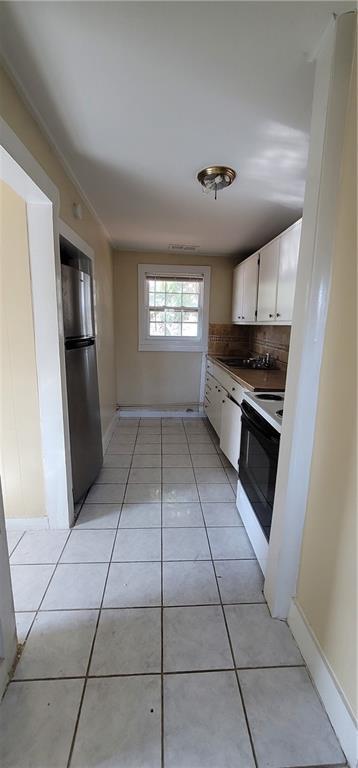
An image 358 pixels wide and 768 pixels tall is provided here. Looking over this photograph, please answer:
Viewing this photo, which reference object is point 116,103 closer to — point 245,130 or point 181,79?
point 181,79

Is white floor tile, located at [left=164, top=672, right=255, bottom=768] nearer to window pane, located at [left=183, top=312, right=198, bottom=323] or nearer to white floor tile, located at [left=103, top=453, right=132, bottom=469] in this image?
white floor tile, located at [left=103, top=453, right=132, bottom=469]

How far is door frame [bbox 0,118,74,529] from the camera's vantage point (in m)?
1.49

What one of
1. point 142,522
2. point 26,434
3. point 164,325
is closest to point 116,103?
point 26,434

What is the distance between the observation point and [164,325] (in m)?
4.12

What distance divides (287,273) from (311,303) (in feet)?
4.36

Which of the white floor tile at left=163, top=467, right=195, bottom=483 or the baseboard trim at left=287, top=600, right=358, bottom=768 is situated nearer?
the baseboard trim at left=287, top=600, right=358, bottom=768

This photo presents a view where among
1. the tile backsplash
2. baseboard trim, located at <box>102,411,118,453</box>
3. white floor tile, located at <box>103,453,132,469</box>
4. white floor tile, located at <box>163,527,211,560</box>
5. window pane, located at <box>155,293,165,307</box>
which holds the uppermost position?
window pane, located at <box>155,293,165,307</box>

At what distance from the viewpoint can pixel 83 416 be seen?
2223 millimetres

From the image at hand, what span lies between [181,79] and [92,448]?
86.7 inches

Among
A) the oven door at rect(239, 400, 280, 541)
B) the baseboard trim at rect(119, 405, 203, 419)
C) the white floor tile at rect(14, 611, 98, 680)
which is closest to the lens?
the white floor tile at rect(14, 611, 98, 680)

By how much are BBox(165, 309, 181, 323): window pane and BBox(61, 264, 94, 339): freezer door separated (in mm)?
1783

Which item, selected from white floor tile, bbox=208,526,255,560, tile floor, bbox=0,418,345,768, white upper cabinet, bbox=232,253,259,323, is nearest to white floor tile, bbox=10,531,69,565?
tile floor, bbox=0,418,345,768

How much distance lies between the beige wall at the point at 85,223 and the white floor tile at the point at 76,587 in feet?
5.47

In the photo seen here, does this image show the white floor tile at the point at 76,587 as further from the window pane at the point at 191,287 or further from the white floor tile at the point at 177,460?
the window pane at the point at 191,287
